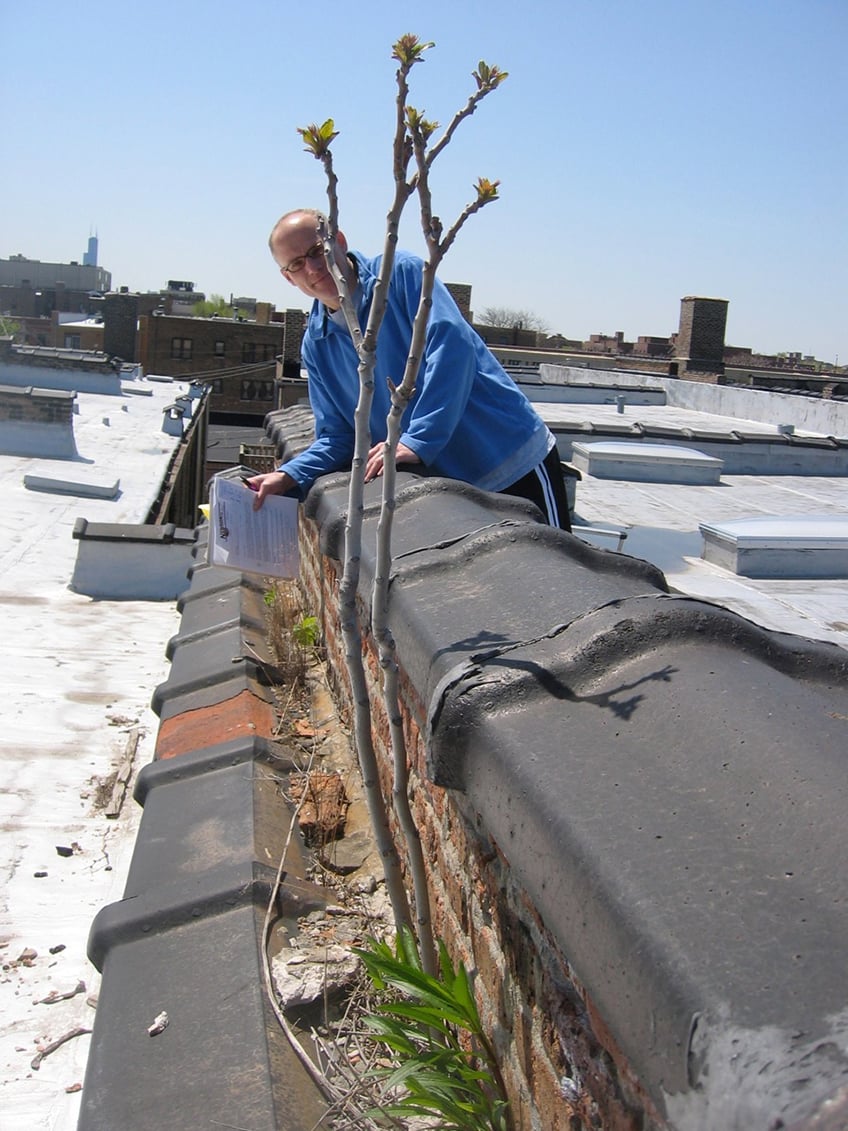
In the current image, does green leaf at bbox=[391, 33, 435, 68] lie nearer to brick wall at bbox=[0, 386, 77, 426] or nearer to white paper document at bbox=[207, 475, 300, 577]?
white paper document at bbox=[207, 475, 300, 577]

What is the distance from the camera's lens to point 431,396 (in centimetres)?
289

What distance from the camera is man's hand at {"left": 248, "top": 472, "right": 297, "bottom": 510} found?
11.8ft

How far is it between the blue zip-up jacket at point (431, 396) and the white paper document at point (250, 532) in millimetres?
180

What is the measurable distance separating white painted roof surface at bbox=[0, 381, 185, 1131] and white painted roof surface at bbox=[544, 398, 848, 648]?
215 centimetres

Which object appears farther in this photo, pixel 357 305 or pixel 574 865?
pixel 357 305

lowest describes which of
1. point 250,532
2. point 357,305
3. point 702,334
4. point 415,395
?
point 250,532

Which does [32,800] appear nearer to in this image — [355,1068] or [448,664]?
[355,1068]

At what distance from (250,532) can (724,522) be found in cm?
341

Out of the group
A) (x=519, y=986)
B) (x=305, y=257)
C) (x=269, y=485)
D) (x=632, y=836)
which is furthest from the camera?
(x=269, y=485)

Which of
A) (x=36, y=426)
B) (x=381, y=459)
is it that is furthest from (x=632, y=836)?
(x=36, y=426)

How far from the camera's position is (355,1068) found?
5.90ft

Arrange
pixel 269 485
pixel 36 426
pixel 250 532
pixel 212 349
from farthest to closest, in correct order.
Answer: pixel 212 349
pixel 36 426
pixel 269 485
pixel 250 532

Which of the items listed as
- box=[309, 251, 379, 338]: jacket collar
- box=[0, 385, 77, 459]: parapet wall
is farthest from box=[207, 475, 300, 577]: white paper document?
box=[0, 385, 77, 459]: parapet wall

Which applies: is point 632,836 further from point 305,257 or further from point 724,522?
point 724,522
